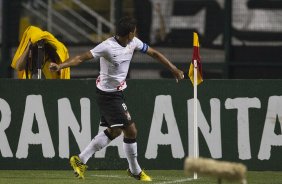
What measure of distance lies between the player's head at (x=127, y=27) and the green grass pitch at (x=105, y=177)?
6.06 feet

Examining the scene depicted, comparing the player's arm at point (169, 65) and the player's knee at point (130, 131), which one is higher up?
the player's arm at point (169, 65)

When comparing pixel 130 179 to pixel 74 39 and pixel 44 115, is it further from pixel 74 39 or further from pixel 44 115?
pixel 74 39

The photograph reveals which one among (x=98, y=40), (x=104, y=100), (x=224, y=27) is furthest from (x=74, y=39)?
(x=104, y=100)

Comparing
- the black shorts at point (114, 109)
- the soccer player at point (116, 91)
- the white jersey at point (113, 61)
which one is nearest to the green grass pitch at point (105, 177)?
the soccer player at point (116, 91)

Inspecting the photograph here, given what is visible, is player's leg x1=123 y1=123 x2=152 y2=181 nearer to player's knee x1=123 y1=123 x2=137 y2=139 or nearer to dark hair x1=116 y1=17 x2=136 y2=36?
player's knee x1=123 y1=123 x2=137 y2=139

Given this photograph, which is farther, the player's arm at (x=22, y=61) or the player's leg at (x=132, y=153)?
the player's arm at (x=22, y=61)

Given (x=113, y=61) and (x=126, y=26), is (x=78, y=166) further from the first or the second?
(x=126, y=26)

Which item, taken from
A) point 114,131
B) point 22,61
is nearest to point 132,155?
point 114,131

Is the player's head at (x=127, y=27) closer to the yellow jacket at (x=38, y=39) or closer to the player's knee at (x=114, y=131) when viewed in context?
Answer: the player's knee at (x=114, y=131)

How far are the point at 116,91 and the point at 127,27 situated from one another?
0.88 meters

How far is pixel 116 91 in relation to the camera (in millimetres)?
12469

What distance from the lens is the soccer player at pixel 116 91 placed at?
12258 mm

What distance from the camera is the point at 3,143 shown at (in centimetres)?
1394

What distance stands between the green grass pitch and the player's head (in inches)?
72.8
